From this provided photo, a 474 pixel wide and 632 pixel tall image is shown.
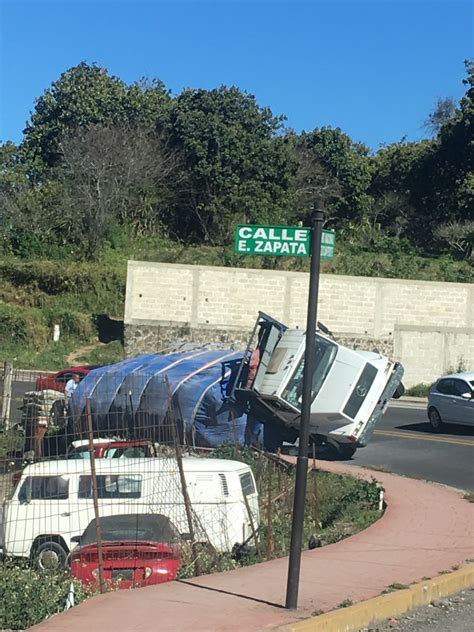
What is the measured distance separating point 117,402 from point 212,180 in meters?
28.7

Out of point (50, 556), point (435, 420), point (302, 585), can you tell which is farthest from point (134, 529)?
point (435, 420)

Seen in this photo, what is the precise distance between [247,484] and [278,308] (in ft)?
85.6

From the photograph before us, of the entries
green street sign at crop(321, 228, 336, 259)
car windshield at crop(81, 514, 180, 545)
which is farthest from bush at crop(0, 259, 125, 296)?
green street sign at crop(321, 228, 336, 259)

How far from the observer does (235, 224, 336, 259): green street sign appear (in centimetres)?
786

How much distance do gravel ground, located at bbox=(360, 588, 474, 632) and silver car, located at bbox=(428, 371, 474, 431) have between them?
15117mm

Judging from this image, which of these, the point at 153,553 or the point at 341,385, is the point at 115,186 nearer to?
the point at 341,385

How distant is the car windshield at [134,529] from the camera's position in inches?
384

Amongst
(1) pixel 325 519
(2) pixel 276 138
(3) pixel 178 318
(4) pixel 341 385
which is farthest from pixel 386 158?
(1) pixel 325 519

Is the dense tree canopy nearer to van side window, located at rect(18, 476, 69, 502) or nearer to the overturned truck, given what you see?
the overturned truck

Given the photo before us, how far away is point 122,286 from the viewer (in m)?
42.5

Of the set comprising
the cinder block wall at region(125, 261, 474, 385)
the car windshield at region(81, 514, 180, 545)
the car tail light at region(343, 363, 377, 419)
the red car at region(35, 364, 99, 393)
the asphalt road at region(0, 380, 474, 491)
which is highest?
the cinder block wall at region(125, 261, 474, 385)

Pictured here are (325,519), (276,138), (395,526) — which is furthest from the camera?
(276,138)

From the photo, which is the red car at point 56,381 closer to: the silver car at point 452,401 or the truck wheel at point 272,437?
the truck wheel at point 272,437

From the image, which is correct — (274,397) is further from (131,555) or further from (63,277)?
(63,277)
